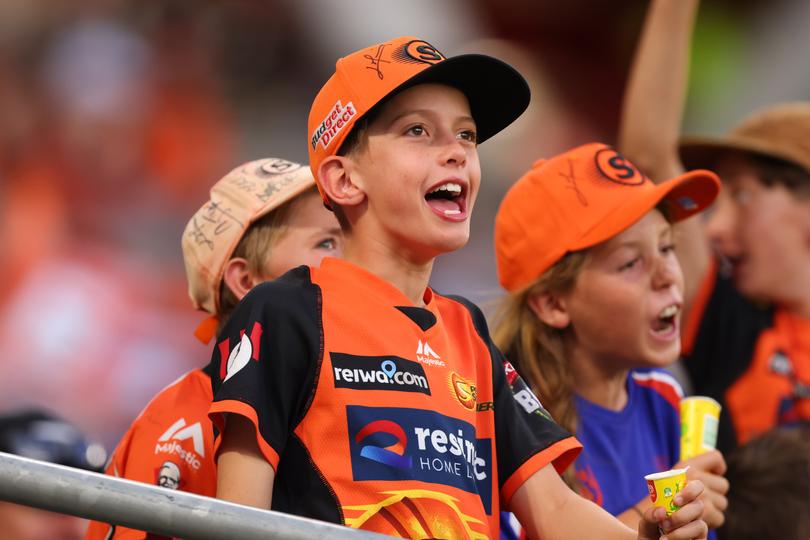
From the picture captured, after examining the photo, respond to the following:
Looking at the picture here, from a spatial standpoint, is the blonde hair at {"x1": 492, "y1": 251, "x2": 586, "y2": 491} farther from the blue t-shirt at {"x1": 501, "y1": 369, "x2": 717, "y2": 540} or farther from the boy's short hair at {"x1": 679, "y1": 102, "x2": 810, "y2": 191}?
the boy's short hair at {"x1": 679, "y1": 102, "x2": 810, "y2": 191}

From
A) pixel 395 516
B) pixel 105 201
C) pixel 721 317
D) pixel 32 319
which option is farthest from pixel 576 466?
pixel 105 201

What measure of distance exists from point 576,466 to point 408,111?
3.24ft

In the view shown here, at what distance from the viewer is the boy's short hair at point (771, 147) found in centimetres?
399

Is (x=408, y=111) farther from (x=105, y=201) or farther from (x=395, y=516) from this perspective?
(x=105, y=201)

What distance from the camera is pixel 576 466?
272 centimetres

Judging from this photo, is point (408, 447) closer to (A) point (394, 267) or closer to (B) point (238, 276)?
(A) point (394, 267)

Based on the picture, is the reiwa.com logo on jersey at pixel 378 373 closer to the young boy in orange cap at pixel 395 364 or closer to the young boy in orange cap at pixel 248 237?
the young boy in orange cap at pixel 395 364

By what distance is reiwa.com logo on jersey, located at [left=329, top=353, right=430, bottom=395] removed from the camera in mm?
1910

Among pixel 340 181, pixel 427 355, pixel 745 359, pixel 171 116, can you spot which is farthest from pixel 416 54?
pixel 171 116

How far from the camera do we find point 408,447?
1.90 metres

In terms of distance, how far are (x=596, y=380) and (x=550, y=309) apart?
0.20 meters

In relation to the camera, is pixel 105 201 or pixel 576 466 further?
pixel 105 201

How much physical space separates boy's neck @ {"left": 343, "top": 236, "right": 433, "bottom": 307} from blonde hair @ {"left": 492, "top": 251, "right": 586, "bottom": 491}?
0.82 meters

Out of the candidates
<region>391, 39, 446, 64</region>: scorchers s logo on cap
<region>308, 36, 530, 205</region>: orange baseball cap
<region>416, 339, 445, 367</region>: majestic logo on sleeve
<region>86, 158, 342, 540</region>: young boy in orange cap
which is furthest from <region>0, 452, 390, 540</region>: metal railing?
<region>86, 158, 342, 540</region>: young boy in orange cap
